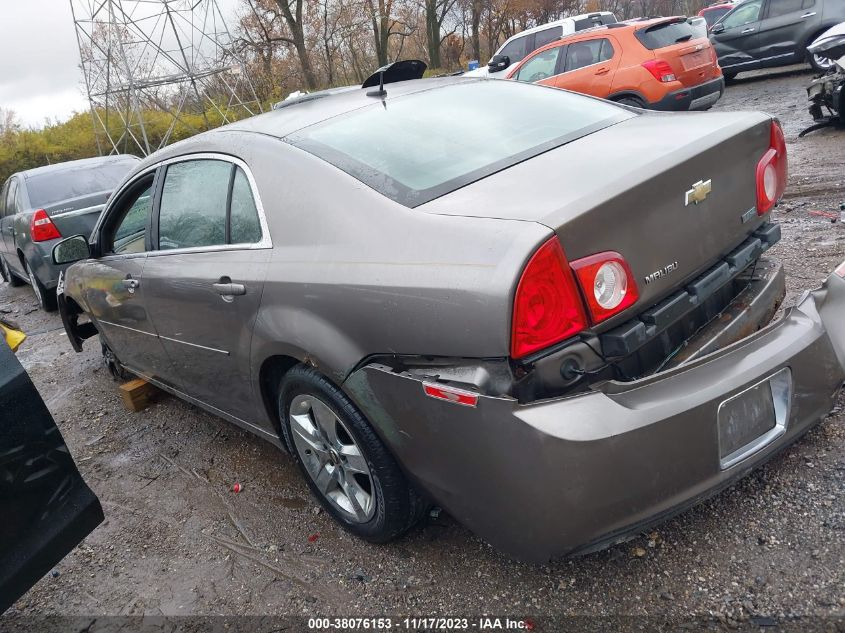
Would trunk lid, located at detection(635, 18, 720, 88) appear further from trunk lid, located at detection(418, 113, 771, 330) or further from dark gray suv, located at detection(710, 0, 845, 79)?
trunk lid, located at detection(418, 113, 771, 330)

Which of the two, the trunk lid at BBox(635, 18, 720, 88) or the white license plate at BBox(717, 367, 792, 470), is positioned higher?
the trunk lid at BBox(635, 18, 720, 88)

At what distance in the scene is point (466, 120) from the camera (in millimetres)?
2723

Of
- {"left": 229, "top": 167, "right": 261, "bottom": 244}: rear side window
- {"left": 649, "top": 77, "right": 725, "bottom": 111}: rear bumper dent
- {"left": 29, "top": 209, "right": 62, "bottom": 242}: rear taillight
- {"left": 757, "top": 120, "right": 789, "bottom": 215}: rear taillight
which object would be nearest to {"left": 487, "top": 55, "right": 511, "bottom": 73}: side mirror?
{"left": 649, "top": 77, "right": 725, "bottom": 111}: rear bumper dent

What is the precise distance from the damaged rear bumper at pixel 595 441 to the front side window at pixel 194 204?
45.0 inches

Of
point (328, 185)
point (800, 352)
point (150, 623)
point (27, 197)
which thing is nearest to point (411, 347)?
point (328, 185)

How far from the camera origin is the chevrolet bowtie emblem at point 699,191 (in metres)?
2.09

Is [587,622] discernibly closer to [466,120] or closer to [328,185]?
[328,185]

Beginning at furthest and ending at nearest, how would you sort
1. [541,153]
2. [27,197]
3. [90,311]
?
1. [27,197]
2. [90,311]
3. [541,153]

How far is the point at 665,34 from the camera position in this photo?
9.49 m

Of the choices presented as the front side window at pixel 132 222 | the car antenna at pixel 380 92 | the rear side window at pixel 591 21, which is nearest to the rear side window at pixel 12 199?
the front side window at pixel 132 222

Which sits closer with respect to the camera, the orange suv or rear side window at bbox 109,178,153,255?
rear side window at bbox 109,178,153,255

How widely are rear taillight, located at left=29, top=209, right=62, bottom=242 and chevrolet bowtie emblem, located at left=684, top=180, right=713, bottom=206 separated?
6.78m

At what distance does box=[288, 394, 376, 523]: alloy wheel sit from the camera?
2.46 meters

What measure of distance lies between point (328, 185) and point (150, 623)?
173cm
